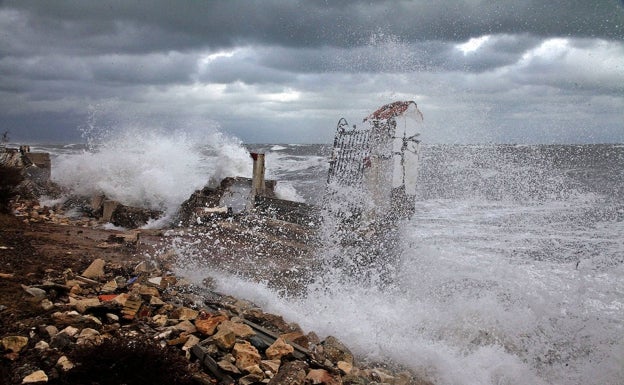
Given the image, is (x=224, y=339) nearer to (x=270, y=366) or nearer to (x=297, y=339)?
(x=270, y=366)

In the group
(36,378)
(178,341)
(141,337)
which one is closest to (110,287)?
(141,337)

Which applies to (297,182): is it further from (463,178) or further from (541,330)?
(541,330)

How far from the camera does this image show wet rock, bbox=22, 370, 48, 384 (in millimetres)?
2523

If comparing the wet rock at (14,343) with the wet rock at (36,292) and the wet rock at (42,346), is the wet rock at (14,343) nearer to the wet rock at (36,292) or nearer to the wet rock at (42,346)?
the wet rock at (42,346)

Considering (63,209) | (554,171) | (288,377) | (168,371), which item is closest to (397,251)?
(288,377)

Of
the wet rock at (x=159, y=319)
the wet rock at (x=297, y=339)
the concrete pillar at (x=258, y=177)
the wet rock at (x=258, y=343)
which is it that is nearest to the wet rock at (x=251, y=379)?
the wet rock at (x=258, y=343)

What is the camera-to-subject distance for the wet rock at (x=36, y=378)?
252cm

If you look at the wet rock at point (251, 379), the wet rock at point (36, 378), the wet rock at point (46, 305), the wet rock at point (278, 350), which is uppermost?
the wet rock at point (46, 305)

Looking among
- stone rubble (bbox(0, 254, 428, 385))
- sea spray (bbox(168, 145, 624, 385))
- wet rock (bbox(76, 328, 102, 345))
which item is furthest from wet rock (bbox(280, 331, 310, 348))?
wet rock (bbox(76, 328, 102, 345))

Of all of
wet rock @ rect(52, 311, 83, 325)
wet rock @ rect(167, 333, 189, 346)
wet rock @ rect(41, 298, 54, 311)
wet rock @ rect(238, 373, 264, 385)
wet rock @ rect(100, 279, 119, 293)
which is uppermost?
wet rock @ rect(41, 298, 54, 311)

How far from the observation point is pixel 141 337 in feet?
10.5

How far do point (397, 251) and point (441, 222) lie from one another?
4.73 metres

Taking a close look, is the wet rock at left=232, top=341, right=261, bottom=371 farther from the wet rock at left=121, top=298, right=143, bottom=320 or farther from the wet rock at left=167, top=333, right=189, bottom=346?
the wet rock at left=121, top=298, right=143, bottom=320

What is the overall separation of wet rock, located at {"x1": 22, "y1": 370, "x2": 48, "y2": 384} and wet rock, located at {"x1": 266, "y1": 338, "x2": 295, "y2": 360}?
1.46 m
